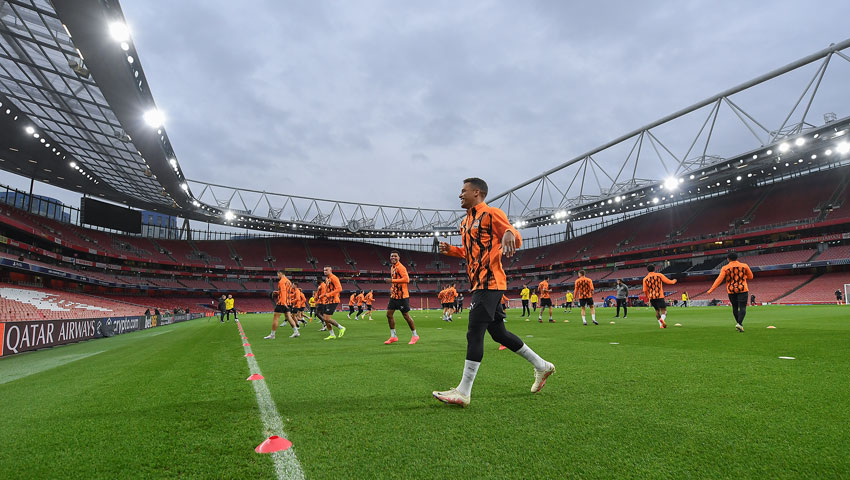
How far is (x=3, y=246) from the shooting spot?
29.2 m

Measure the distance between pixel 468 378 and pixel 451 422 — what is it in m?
0.67

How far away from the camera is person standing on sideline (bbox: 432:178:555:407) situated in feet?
12.1

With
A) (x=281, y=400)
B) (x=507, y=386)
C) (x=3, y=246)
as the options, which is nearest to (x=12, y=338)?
(x=281, y=400)

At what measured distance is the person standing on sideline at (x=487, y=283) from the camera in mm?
3688

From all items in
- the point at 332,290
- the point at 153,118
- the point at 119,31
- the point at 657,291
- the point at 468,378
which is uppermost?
the point at 119,31

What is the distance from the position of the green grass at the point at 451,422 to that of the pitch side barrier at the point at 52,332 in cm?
562

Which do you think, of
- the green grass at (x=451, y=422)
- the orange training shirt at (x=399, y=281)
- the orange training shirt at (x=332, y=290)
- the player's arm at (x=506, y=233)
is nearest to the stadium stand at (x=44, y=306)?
the orange training shirt at (x=332, y=290)

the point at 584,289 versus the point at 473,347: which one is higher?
the point at 584,289

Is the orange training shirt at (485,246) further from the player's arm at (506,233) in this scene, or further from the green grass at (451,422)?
the green grass at (451,422)

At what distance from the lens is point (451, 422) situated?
290 centimetres

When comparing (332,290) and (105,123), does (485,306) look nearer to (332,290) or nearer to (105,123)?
(332,290)

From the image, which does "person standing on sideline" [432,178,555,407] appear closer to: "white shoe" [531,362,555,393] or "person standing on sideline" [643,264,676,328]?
"white shoe" [531,362,555,393]

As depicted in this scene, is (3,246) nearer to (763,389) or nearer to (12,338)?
(12,338)

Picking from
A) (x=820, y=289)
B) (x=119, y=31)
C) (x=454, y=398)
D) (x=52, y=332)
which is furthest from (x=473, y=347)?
(x=820, y=289)
